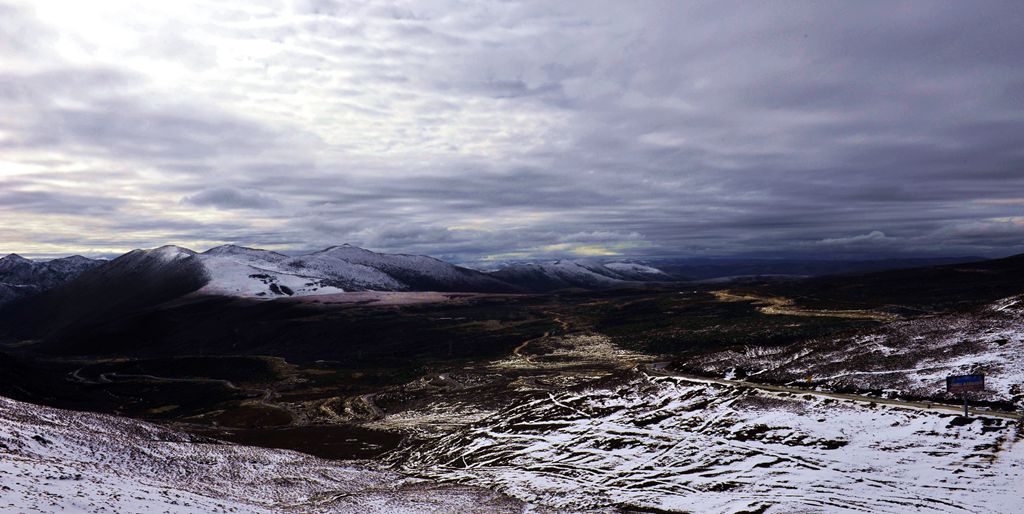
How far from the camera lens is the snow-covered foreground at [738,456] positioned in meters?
32.2

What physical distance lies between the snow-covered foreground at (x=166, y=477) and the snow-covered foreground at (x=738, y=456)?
6039 mm

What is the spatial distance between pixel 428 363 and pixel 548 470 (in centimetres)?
8419

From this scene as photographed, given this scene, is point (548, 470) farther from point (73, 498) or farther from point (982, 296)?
point (982, 296)

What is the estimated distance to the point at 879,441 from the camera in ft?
124

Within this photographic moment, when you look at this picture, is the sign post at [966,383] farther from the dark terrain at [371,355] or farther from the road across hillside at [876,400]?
the dark terrain at [371,355]

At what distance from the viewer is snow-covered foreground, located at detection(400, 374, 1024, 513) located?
106ft

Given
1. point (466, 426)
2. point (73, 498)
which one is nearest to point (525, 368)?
point (466, 426)

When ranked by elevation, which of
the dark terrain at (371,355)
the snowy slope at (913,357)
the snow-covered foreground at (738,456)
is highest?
the snowy slope at (913,357)

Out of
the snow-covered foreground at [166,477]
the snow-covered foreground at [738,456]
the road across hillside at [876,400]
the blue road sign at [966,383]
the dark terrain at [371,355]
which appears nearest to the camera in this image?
the snow-covered foreground at [166,477]

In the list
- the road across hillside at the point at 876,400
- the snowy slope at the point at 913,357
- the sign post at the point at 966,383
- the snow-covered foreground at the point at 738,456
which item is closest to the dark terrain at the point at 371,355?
the road across hillside at the point at 876,400

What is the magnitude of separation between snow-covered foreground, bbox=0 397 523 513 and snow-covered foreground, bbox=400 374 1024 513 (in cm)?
604

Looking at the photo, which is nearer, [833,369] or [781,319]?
[833,369]

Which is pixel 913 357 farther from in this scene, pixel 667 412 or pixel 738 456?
pixel 738 456

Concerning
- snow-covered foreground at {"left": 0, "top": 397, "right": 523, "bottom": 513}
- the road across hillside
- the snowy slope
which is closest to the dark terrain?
snow-covered foreground at {"left": 0, "top": 397, "right": 523, "bottom": 513}
